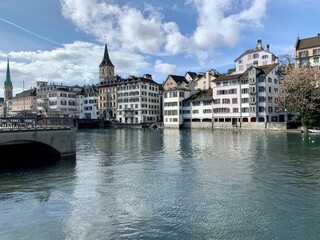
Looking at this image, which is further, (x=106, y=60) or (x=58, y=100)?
(x=106, y=60)

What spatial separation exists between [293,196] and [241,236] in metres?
6.68

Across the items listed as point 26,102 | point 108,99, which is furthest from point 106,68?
point 26,102

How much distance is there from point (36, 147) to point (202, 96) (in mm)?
84420

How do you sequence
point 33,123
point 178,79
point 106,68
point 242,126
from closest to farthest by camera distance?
point 33,123, point 242,126, point 178,79, point 106,68

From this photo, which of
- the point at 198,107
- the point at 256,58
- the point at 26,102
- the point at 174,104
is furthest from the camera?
the point at 26,102

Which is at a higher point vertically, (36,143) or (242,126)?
(242,126)

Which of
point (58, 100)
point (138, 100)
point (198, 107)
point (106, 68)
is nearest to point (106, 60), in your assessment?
point (106, 68)

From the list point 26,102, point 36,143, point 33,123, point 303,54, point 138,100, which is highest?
point 303,54

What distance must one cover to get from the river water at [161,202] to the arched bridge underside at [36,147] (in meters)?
3.04

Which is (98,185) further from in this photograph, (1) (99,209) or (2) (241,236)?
(2) (241,236)

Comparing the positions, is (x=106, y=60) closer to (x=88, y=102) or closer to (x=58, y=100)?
(x=88, y=102)

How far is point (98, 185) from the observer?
1986 cm

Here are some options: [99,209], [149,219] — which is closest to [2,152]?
[99,209]

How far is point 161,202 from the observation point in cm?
1600
